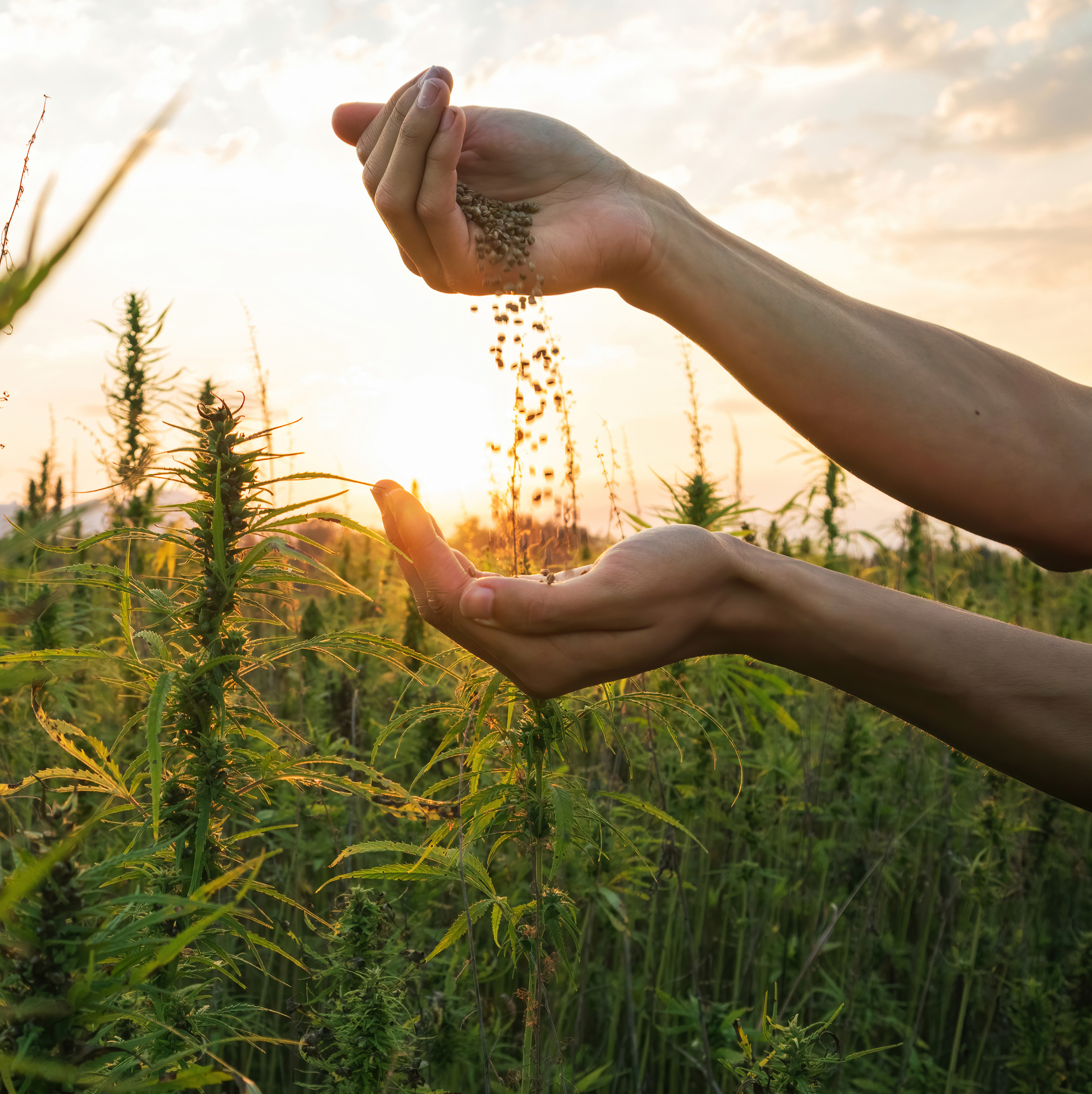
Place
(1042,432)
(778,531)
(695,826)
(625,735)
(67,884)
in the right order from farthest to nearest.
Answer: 1. (778,531)
2. (695,826)
3. (625,735)
4. (1042,432)
5. (67,884)

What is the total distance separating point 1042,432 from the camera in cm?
185

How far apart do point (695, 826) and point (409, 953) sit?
6.45 ft

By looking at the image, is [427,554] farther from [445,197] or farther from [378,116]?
[378,116]

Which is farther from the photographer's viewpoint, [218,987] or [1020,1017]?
[1020,1017]

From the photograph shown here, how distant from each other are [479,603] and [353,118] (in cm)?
113

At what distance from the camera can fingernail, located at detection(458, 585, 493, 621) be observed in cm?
128

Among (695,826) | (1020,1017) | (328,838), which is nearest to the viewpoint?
(1020,1017)

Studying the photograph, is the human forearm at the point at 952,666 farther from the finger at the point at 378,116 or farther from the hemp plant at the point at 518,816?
the finger at the point at 378,116

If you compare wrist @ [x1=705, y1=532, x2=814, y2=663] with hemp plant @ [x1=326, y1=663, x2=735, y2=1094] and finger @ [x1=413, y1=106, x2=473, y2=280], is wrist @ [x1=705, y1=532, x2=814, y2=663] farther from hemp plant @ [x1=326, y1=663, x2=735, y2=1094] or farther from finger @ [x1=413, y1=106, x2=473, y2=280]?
finger @ [x1=413, y1=106, x2=473, y2=280]

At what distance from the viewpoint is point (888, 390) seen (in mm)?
1772

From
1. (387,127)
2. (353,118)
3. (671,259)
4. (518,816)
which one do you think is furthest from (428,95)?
(518,816)

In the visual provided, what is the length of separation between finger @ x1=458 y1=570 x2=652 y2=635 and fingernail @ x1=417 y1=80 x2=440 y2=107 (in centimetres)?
84

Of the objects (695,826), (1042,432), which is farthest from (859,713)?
(1042,432)

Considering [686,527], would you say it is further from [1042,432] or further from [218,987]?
[218,987]
